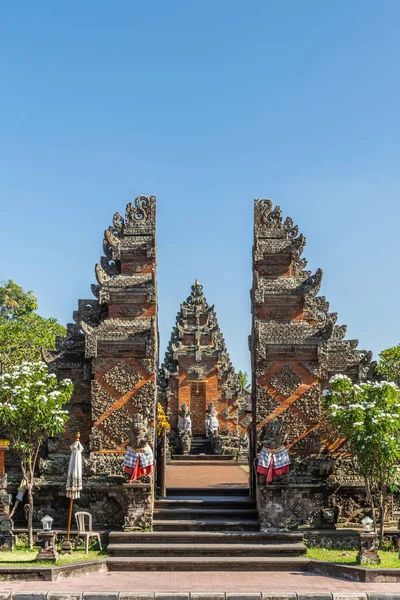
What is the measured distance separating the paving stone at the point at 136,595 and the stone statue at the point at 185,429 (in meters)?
22.4

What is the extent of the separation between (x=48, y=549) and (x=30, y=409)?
9.35 feet

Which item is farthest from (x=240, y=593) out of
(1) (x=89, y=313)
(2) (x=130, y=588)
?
(1) (x=89, y=313)

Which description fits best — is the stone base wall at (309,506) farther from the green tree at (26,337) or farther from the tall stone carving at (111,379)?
the green tree at (26,337)

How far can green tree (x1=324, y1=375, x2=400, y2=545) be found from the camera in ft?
48.1

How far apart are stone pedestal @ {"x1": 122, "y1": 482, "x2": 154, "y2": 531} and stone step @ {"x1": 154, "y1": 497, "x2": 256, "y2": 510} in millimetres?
905

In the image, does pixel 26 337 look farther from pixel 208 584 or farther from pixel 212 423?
pixel 208 584

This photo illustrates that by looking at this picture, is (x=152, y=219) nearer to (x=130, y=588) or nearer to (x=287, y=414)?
(x=287, y=414)

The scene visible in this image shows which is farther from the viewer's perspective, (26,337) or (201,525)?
(26,337)

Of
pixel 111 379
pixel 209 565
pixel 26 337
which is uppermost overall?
pixel 26 337

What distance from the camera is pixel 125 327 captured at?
17.8m

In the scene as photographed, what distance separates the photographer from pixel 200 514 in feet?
53.2

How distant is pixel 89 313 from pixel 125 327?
1467mm

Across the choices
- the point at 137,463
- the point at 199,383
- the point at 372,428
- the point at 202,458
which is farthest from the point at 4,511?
the point at 199,383

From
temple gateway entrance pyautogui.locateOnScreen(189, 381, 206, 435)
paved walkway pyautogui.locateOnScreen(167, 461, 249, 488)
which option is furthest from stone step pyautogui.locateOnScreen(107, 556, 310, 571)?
temple gateway entrance pyautogui.locateOnScreen(189, 381, 206, 435)
